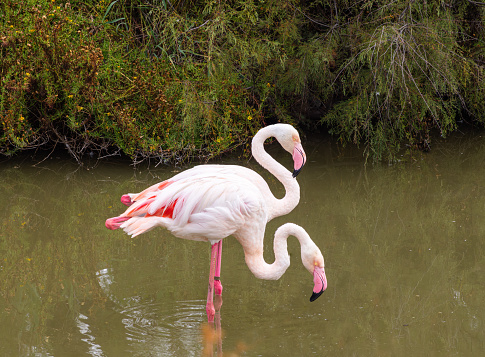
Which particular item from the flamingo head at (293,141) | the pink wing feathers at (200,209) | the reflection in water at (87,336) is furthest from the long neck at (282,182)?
the reflection in water at (87,336)

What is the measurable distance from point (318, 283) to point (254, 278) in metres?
0.85

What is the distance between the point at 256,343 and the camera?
3688mm

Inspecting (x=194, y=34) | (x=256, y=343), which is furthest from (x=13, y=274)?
(x=194, y=34)

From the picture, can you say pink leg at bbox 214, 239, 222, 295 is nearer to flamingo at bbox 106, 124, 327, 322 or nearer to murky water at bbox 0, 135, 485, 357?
flamingo at bbox 106, 124, 327, 322

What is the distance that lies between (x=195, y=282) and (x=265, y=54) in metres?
3.39

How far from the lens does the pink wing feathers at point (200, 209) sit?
3.96 meters

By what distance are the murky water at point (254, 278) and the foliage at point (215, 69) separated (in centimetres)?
58

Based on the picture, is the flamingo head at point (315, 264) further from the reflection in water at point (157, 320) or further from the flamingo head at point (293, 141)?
the reflection in water at point (157, 320)

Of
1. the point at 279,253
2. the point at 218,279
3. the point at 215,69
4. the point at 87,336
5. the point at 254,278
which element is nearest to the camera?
the point at 87,336

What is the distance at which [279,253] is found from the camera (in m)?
3.98

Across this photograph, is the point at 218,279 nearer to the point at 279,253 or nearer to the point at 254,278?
the point at 254,278

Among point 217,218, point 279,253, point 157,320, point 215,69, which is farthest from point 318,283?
point 215,69

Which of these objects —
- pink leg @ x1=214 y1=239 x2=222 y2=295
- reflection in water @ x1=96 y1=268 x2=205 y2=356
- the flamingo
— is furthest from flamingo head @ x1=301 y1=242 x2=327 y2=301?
reflection in water @ x1=96 y1=268 x2=205 y2=356

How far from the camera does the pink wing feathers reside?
3.96 m
